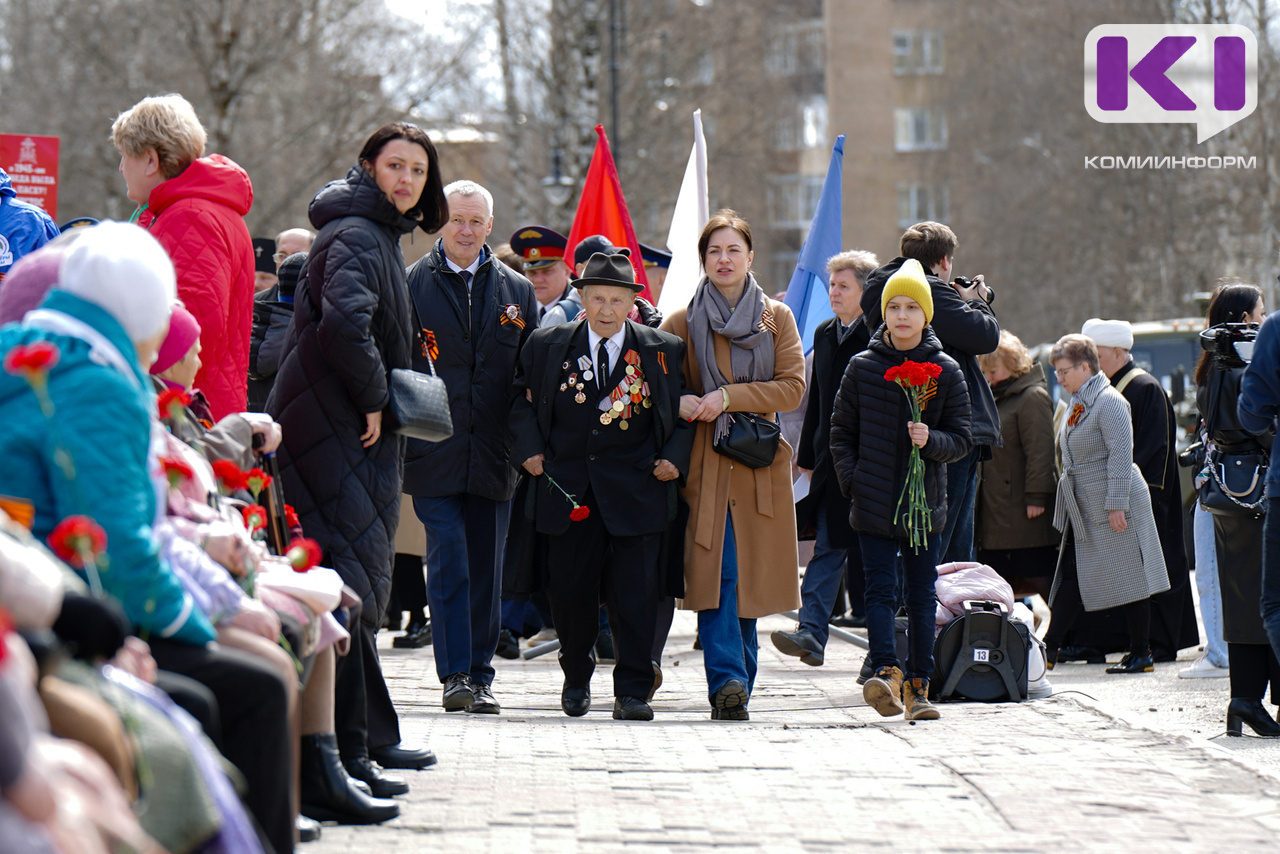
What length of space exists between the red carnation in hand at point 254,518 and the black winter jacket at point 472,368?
8.38ft

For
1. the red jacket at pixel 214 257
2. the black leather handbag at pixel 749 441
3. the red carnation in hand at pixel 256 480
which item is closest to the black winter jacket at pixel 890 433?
the black leather handbag at pixel 749 441

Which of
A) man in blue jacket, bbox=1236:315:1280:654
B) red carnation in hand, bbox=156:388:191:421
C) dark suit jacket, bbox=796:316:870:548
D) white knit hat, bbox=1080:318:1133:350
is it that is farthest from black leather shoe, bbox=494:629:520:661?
red carnation in hand, bbox=156:388:191:421

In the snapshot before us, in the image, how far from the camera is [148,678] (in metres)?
3.36

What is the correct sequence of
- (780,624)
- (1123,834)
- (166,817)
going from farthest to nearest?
(780,624) → (1123,834) → (166,817)

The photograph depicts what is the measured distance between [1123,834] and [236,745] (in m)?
2.60

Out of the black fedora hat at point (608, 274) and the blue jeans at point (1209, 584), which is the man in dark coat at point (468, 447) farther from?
the blue jeans at point (1209, 584)

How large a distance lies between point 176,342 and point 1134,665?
255 inches

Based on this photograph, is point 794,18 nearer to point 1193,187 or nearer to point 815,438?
point 1193,187

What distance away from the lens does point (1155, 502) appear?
32.6 feet

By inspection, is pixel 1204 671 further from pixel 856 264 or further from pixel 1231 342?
pixel 856 264

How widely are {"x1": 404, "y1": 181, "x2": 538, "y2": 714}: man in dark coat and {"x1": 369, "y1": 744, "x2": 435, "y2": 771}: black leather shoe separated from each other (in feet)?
5.08

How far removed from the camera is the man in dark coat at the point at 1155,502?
958 centimetres

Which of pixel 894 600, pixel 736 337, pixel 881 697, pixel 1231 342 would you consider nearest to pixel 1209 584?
pixel 1231 342

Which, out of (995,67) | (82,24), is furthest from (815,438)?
(995,67)
